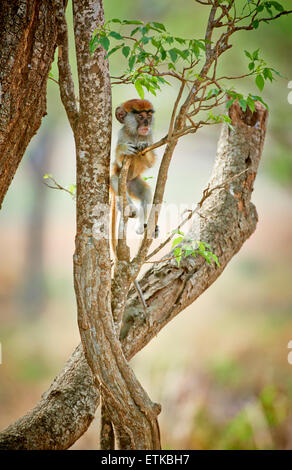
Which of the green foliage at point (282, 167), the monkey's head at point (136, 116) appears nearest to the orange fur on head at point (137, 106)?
the monkey's head at point (136, 116)

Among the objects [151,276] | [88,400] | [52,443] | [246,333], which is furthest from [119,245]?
[246,333]

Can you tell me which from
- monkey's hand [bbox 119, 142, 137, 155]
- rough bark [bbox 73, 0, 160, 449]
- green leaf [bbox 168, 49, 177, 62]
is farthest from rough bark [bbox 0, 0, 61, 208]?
green leaf [bbox 168, 49, 177, 62]

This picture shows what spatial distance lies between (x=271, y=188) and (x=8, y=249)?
280 cm

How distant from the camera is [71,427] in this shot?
2.19 metres

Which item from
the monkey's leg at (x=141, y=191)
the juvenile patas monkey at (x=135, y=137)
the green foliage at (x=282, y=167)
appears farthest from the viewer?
the green foliage at (x=282, y=167)

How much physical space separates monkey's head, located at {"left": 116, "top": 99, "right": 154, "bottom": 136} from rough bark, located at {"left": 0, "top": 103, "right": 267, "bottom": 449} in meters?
0.62

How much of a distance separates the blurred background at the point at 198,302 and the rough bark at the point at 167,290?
1.52 metres

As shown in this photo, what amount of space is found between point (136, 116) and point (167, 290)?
1128 mm

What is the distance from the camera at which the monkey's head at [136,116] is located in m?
2.92

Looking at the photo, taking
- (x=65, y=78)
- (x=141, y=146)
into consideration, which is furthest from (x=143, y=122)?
(x=65, y=78)

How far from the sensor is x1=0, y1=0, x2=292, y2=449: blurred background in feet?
14.2

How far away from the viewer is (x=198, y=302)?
472 centimetres

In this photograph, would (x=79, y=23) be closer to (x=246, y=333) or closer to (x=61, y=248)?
(x=61, y=248)

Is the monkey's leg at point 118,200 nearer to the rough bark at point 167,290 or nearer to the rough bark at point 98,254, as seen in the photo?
the rough bark at point 167,290
